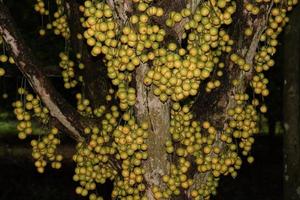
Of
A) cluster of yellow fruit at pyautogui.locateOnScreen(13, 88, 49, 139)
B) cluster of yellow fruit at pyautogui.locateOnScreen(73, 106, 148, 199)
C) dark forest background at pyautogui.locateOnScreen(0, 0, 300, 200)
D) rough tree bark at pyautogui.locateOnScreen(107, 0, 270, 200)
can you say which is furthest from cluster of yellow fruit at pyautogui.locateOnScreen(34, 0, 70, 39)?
dark forest background at pyautogui.locateOnScreen(0, 0, 300, 200)

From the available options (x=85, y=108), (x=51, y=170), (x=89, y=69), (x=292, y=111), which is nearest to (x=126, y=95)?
(x=85, y=108)

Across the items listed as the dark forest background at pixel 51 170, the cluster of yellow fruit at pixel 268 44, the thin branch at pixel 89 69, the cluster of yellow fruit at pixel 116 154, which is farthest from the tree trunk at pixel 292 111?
the cluster of yellow fruit at pixel 116 154

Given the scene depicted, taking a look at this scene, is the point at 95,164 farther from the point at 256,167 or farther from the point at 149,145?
the point at 256,167

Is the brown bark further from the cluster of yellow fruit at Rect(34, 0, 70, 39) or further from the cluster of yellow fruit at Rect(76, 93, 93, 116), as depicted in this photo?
the cluster of yellow fruit at Rect(34, 0, 70, 39)

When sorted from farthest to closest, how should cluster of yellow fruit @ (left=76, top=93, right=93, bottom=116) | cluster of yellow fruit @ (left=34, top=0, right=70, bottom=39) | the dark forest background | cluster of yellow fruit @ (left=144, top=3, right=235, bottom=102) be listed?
the dark forest background < cluster of yellow fruit @ (left=34, top=0, right=70, bottom=39) < cluster of yellow fruit @ (left=76, top=93, right=93, bottom=116) < cluster of yellow fruit @ (left=144, top=3, right=235, bottom=102)

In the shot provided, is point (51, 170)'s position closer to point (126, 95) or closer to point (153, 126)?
point (153, 126)

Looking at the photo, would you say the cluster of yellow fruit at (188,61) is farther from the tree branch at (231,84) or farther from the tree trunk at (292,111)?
the tree trunk at (292,111)
